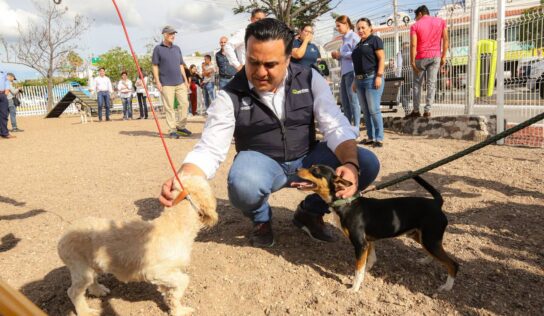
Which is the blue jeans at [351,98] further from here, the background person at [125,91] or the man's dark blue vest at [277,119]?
the background person at [125,91]

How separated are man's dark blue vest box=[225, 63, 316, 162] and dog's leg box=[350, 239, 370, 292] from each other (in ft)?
A: 3.29

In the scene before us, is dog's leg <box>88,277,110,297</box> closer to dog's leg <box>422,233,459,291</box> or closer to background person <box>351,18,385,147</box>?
dog's leg <box>422,233,459,291</box>

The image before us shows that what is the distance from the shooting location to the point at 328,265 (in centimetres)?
300

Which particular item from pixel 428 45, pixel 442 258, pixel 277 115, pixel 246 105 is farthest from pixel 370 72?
pixel 442 258

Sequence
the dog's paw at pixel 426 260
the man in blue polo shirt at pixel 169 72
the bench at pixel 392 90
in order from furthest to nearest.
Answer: the bench at pixel 392 90 < the man in blue polo shirt at pixel 169 72 < the dog's paw at pixel 426 260

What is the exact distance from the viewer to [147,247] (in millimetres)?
2248

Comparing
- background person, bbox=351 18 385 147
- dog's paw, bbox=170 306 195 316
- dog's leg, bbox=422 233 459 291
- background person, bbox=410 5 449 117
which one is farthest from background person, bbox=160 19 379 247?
background person, bbox=410 5 449 117

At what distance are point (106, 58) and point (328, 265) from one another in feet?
178

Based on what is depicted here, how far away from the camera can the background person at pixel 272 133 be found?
280 cm

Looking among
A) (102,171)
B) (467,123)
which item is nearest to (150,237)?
(102,171)

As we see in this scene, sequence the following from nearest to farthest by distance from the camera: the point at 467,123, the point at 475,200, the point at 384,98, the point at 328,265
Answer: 1. the point at 328,265
2. the point at 475,200
3. the point at 467,123
4. the point at 384,98

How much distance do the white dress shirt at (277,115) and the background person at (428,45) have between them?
17.2 feet

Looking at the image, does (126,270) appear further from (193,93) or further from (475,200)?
(193,93)

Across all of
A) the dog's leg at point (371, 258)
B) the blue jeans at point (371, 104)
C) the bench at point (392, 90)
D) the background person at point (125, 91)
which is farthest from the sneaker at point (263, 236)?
the background person at point (125, 91)
